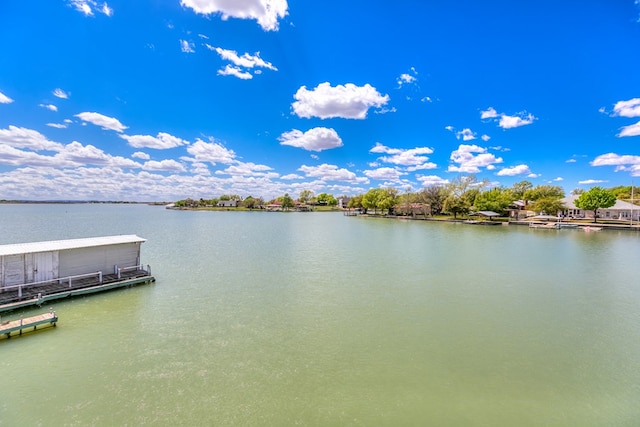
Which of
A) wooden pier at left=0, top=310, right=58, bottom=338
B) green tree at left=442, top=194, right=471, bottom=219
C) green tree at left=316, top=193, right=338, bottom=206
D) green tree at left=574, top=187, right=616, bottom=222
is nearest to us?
wooden pier at left=0, top=310, right=58, bottom=338

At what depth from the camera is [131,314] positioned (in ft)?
38.5

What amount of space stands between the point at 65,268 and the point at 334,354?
43.0 ft

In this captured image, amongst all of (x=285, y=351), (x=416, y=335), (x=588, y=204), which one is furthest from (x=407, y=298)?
(x=588, y=204)

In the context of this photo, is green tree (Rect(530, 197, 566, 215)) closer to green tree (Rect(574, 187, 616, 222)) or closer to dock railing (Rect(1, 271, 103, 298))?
green tree (Rect(574, 187, 616, 222))

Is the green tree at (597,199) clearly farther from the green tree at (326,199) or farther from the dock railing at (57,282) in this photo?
the green tree at (326,199)

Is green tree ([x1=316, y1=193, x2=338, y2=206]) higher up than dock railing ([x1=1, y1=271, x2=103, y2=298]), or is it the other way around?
green tree ([x1=316, y1=193, x2=338, y2=206])

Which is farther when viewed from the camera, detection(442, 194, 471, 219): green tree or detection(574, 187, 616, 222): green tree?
detection(442, 194, 471, 219): green tree

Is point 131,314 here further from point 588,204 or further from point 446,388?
point 588,204

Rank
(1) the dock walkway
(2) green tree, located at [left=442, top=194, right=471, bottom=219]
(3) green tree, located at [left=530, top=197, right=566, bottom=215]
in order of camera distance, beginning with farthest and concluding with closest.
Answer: (2) green tree, located at [left=442, top=194, right=471, bottom=219], (3) green tree, located at [left=530, top=197, right=566, bottom=215], (1) the dock walkway

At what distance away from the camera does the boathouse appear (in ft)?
39.3

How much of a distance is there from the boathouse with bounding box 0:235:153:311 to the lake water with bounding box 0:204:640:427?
2.99ft

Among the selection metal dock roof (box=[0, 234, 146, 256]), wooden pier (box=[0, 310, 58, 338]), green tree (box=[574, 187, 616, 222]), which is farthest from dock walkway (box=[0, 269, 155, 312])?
green tree (box=[574, 187, 616, 222])

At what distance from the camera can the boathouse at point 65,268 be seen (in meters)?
12.0

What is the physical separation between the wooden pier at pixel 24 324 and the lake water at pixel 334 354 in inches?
14.6
